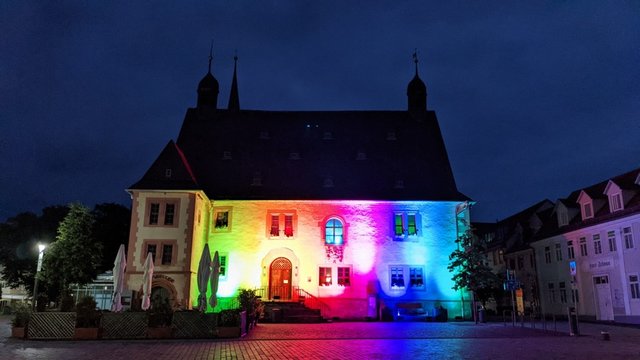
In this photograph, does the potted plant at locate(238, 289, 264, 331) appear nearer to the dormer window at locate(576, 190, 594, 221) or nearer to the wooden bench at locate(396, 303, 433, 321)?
the wooden bench at locate(396, 303, 433, 321)

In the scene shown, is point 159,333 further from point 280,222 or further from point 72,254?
point 72,254

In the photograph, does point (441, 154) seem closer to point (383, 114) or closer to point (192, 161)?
point (383, 114)

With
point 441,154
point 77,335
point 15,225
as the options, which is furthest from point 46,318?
point 15,225

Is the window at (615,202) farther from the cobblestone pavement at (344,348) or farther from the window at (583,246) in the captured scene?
the cobblestone pavement at (344,348)

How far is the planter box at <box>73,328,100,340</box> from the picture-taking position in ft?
61.0

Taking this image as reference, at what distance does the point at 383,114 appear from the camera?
42344mm

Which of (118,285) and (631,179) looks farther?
(631,179)

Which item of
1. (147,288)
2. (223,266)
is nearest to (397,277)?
(223,266)

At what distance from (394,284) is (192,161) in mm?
17740

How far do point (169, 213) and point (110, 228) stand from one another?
19865mm

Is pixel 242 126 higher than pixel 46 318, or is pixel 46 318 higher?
pixel 242 126

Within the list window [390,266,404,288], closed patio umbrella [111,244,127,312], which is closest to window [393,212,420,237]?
window [390,266,404,288]

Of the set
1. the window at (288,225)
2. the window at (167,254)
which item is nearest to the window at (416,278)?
the window at (288,225)

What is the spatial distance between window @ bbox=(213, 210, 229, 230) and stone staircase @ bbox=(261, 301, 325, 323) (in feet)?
22.6
